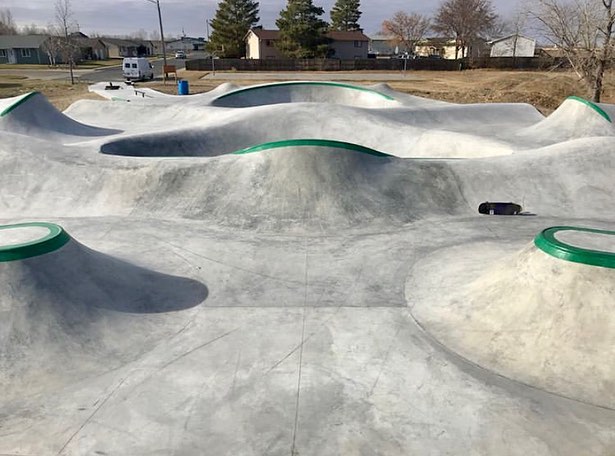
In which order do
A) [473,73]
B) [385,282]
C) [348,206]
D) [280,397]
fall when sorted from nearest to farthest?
[280,397] → [385,282] → [348,206] → [473,73]

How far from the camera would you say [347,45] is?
83062 mm

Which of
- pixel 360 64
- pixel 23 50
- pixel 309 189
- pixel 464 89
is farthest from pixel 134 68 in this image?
pixel 23 50

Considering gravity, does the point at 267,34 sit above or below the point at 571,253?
above

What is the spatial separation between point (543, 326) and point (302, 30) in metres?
74.6

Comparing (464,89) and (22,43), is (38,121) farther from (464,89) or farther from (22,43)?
(22,43)

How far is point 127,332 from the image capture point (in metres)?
7.29

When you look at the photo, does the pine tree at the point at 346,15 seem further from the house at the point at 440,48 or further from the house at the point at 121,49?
the house at the point at 121,49

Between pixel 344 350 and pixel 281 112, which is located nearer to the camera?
pixel 344 350

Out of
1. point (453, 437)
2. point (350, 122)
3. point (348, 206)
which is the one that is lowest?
point (453, 437)

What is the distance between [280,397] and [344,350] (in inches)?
53.5

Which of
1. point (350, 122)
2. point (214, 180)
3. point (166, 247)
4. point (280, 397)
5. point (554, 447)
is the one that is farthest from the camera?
point (350, 122)

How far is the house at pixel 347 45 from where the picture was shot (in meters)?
82.6

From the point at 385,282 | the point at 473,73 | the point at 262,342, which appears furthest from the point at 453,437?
the point at 473,73

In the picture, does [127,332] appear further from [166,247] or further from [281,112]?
[281,112]
